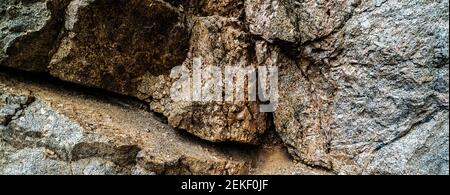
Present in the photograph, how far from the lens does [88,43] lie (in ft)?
18.7

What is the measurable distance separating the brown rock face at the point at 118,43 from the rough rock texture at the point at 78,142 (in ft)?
1.45

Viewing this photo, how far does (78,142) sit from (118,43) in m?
1.46

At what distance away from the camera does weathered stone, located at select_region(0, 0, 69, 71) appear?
18.0ft

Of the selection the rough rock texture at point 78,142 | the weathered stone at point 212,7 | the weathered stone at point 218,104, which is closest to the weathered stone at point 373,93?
the weathered stone at point 218,104

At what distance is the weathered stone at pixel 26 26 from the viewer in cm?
549

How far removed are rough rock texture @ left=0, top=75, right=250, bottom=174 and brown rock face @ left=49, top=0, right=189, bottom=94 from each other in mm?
441

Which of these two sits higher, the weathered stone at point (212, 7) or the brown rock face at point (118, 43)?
the weathered stone at point (212, 7)

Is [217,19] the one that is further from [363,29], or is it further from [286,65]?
[363,29]

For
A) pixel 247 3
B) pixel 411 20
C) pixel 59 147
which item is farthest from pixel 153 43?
pixel 411 20

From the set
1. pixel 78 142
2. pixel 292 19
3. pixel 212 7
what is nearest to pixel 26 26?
pixel 78 142

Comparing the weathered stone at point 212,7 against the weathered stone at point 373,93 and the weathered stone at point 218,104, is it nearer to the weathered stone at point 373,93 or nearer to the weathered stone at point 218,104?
the weathered stone at point 218,104
